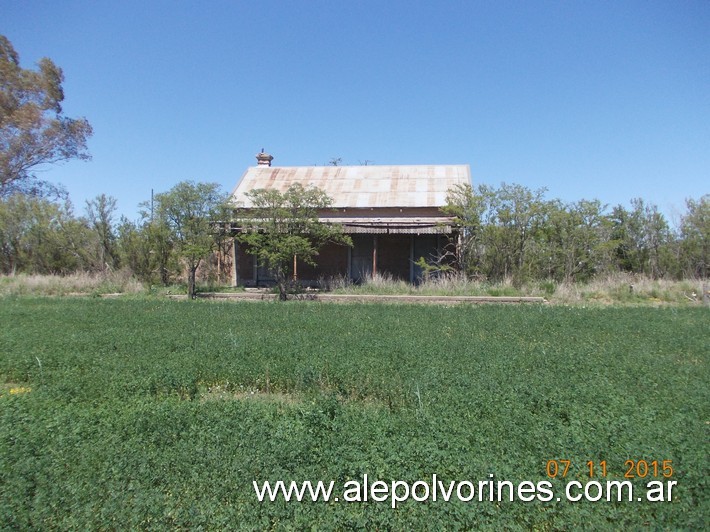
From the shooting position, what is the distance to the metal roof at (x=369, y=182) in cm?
2345

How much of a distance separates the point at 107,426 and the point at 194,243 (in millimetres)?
15120

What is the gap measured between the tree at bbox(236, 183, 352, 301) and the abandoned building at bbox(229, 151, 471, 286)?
253cm

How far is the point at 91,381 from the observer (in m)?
6.20

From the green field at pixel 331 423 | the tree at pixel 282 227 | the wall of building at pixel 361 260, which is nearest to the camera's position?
the green field at pixel 331 423

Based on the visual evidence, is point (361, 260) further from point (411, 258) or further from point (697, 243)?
point (697, 243)

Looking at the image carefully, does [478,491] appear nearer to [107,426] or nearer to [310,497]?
[310,497]

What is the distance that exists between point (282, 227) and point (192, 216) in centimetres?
363

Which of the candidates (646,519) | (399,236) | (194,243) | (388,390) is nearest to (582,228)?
(399,236)

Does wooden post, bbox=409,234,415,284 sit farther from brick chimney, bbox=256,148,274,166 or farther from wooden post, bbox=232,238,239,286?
brick chimney, bbox=256,148,274,166

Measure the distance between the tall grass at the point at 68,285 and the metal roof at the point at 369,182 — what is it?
6.10 metres

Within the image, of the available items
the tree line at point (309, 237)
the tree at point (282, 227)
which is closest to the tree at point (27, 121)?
the tree line at point (309, 237)

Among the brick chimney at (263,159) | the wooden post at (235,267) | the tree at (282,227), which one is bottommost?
the wooden post at (235,267)
